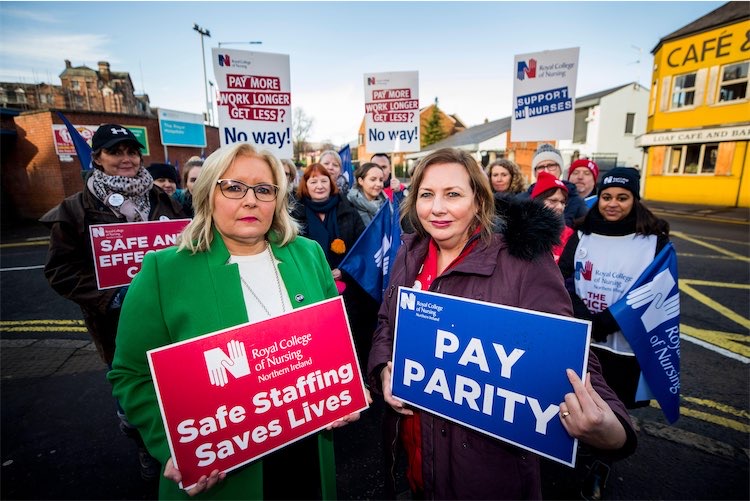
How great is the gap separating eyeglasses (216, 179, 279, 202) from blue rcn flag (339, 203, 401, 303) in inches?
79.0

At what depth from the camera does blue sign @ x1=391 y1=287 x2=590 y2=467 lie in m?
1.38

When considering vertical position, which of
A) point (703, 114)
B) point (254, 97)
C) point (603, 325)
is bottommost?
point (603, 325)

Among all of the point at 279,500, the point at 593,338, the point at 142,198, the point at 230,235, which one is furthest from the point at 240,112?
the point at 593,338

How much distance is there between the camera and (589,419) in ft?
4.17

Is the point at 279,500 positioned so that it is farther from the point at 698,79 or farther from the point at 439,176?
the point at 698,79

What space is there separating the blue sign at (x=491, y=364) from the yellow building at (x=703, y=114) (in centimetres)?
2150

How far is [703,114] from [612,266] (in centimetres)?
2111

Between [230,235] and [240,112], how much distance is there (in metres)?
3.35

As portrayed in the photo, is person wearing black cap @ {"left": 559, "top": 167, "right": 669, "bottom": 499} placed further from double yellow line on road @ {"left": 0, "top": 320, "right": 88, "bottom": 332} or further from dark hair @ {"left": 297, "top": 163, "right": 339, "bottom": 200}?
double yellow line on road @ {"left": 0, "top": 320, "right": 88, "bottom": 332}

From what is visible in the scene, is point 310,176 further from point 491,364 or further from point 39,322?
point 39,322

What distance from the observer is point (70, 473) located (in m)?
2.82

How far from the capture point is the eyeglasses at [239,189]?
5.70ft

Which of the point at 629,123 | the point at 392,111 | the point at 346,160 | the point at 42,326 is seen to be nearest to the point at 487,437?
the point at 392,111

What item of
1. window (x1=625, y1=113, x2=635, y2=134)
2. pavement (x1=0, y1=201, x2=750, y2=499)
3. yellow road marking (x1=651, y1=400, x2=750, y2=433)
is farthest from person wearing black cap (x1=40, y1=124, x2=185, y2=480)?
window (x1=625, y1=113, x2=635, y2=134)
